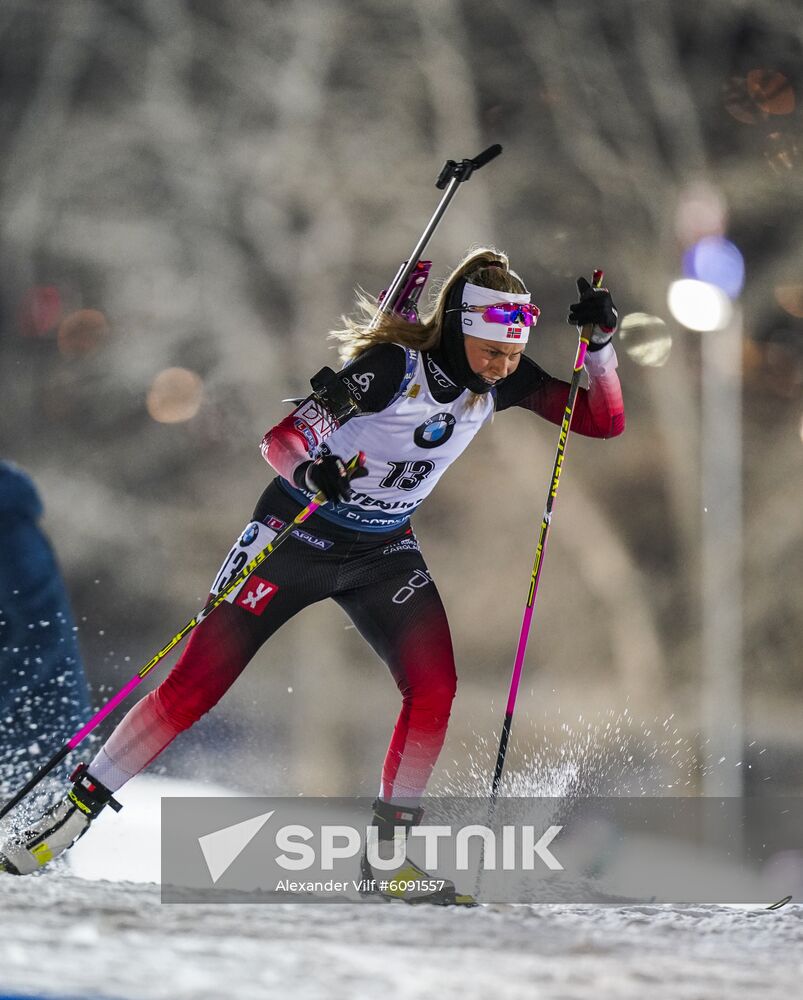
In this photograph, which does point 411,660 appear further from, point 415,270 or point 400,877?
point 415,270

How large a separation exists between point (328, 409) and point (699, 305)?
444 centimetres

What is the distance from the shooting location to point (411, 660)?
90.2 inches

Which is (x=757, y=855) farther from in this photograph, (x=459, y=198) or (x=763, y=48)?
(x=763, y=48)

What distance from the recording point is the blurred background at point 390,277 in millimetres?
6348

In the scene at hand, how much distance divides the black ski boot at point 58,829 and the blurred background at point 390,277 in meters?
4.09

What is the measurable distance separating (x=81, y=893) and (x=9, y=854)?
20 centimetres

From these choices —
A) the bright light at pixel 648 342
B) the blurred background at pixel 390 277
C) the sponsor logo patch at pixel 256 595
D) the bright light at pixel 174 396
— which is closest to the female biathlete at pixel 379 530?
the sponsor logo patch at pixel 256 595

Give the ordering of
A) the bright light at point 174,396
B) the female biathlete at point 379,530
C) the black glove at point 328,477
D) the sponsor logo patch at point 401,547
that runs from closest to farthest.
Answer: the black glove at point 328,477 → the female biathlete at point 379,530 → the sponsor logo patch at point 401,547 → the bright light at point 174,396

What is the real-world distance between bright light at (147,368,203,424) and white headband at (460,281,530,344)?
13.9ft

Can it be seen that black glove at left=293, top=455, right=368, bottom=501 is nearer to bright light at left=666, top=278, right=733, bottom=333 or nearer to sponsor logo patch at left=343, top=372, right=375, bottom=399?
sponsor logo patch at left=343, top=372, right=375, bottom=399

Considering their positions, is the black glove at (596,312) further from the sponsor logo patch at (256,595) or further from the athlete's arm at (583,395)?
the sponsor logo patch at (256,595)

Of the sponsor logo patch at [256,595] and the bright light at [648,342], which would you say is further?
the bright light at [648,342]

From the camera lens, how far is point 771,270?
20.7 ft

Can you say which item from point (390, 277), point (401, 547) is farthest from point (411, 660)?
point (390, 277)
